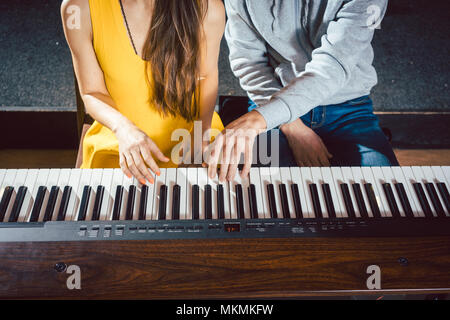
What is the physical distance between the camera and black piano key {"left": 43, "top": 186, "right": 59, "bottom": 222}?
2.98ft

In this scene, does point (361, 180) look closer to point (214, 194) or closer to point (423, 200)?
point (423, 200)

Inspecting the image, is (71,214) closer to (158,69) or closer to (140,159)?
(140,159)

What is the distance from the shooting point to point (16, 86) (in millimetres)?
1748

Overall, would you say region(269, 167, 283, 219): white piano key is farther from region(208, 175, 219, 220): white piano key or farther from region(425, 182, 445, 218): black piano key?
region(425, 182, 445, 218): black piano key

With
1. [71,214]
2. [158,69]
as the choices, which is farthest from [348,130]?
[71,214]

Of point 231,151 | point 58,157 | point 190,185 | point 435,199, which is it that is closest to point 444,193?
point 435,199

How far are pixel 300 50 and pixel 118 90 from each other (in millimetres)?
740

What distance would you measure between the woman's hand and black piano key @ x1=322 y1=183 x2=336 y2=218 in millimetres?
456

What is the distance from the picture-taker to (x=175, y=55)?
1.25 m

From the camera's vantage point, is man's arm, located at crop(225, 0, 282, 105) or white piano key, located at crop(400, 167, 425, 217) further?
man's arm, located at crop(225, 0, 282, 105)

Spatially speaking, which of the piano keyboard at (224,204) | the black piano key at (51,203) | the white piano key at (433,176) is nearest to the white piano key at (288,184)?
the piano keyboard at (224,204)

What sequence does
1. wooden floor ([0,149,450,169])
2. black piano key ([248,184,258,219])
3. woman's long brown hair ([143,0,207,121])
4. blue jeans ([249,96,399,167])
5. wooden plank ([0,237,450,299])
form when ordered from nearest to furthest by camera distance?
1. wooden plank ([0,237,450,299])
2. black piano key ([248,184,258,219])
3. woman's long brown hair ([143,0,207,121])
4. blue jeans ([249,96,399,167])
5. wooden floor ([0,149,450,169])

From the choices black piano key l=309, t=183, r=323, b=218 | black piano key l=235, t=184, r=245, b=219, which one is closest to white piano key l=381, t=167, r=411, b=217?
black piano key l=309, t=183, r=323, b=218

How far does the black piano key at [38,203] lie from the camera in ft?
2.97
